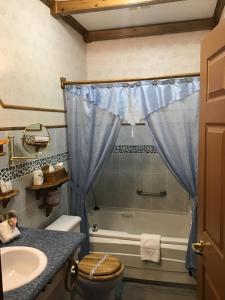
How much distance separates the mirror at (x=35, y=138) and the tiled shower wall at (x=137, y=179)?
1323 mm

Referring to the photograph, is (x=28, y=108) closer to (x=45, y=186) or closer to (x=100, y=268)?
(x=45, y=186)

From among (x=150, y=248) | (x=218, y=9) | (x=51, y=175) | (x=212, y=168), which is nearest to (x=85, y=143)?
(x=51, y=175)

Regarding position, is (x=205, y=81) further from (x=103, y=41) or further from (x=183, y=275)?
(x=103, y=41)

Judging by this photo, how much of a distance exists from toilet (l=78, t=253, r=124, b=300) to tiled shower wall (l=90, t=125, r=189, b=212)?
1.29 meters

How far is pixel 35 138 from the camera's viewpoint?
2.05 meters

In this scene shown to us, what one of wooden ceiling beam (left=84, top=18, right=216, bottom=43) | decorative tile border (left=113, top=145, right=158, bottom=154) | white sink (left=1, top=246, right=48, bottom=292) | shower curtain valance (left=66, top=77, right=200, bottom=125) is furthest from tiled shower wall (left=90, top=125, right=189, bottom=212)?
white sink (left=1, top=246, right=48, bottom=292)

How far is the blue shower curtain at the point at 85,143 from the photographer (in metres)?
2.52

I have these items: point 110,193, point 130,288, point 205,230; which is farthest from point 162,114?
point 130,288

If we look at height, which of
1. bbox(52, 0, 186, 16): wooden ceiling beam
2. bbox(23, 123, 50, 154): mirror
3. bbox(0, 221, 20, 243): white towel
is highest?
bbox(52, 0, 186, 16): wooden ceiling beam

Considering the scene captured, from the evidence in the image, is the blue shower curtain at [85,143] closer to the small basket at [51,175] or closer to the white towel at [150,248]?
the small basket at [51,175]

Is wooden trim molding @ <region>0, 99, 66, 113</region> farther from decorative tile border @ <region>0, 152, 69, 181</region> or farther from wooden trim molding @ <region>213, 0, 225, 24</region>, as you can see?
wooden trim molding @ <region>213, 0, 225, 24</region>

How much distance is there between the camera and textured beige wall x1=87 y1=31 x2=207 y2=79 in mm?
2998

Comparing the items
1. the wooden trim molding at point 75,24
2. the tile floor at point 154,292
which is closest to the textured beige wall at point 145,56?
the wooden trim molding at point 75,24

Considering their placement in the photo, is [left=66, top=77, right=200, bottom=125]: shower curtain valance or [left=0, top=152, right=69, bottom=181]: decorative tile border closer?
[left=0, top=152, right=69, bottom=181]: decorative tile border
